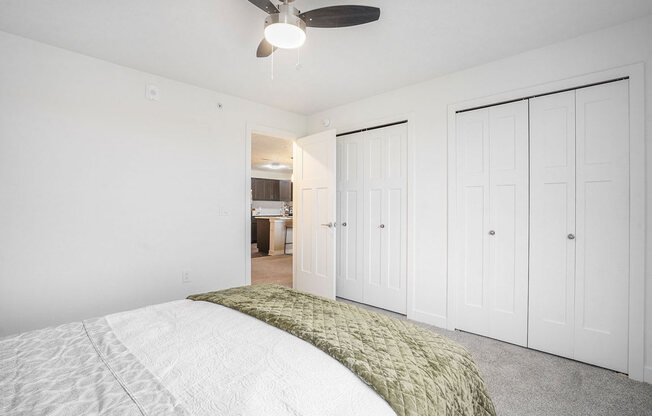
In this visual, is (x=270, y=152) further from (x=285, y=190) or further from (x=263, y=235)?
(x=285, y=190)

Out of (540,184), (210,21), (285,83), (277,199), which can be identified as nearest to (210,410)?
(210,21)

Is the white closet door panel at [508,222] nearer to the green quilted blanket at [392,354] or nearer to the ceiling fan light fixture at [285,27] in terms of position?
the green quilted blanket at [392,354]

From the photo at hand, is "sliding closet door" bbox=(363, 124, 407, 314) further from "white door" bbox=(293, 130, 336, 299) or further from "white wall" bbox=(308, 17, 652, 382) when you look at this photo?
"white door" bbox=(293, 130, 336, 299)

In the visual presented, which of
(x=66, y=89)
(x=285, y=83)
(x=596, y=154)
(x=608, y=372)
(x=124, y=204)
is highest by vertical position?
(x=285, y=83)

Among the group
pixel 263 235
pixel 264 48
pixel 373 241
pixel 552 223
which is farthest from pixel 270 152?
pixel 552 223

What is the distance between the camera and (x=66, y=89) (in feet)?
7.99

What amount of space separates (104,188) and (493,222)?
11.3ft

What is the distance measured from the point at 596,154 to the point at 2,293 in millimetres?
4486

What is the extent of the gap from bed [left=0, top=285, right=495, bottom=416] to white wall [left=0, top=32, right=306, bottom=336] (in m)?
1.40

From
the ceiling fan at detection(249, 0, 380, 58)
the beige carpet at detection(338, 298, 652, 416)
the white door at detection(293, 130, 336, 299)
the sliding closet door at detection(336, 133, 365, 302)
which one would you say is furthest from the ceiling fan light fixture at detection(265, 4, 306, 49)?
the beige carpet at detection(338, 298, 652, 416)

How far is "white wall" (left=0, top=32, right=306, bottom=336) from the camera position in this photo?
2.25 m

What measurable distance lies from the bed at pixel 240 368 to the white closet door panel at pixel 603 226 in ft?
5.53

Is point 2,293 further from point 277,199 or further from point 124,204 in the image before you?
point 277,199

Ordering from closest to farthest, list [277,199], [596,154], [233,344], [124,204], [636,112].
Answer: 1. [233,344]
2. [636,112]
3. [596,154]
4. [124,204]
5. [277,199]
